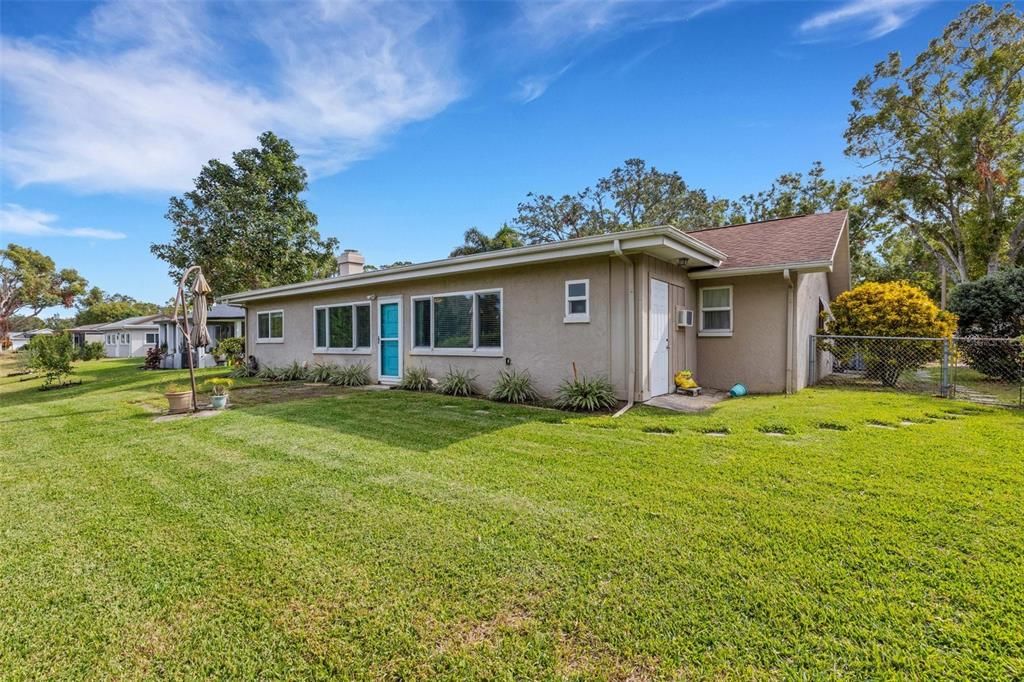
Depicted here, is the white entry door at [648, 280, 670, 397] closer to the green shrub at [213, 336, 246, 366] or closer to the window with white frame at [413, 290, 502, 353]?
the window with white frame at [413, 290, 502, 353]

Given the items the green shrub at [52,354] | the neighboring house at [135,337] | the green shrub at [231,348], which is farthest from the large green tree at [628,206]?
the neighboring house at [135,337]

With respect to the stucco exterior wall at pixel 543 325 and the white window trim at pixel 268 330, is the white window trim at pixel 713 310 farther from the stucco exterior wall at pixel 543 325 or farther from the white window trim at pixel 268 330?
the white window trim at pixel 268 330

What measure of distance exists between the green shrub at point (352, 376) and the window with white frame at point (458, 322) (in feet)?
5.67

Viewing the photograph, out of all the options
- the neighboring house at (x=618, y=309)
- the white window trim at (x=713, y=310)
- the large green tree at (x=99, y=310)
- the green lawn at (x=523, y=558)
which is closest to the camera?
the green lawn at (x=523, y=558)

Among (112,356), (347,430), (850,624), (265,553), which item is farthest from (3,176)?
(112,356)

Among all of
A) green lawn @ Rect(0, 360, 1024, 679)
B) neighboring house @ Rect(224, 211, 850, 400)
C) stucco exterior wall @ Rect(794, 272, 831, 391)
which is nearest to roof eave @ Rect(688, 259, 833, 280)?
neighboring house @ Rect(224, 211, 850, 400)

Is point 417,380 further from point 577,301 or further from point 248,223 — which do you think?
point 248,223

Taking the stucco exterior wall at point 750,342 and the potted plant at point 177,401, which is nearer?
the potted plant at point 177,401

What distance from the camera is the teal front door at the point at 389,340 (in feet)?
35.7

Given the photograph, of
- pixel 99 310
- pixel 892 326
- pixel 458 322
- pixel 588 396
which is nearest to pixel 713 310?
pixel 892 326

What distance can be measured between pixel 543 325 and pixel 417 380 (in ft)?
10.8

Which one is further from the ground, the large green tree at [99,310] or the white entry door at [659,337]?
the large green tree at [99,310]

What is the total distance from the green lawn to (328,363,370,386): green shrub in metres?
5.68

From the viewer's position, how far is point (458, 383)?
9.20 metres
